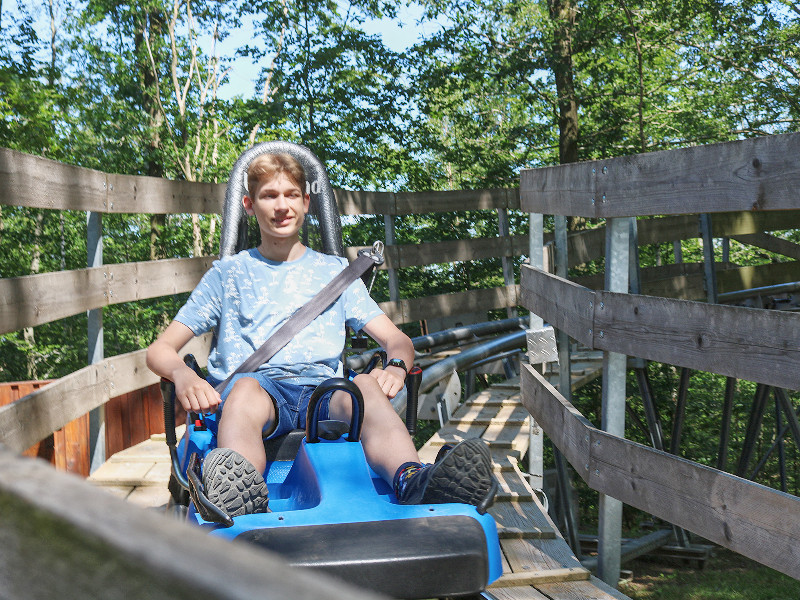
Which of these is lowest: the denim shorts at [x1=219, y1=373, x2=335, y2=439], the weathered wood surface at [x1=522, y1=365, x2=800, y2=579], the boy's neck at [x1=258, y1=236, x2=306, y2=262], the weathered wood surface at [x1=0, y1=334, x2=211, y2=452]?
the weathered wood surface at [x1=522, y1=365, x2=800, y2=579]

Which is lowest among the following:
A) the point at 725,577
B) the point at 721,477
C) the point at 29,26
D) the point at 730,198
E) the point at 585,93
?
the point at 725,577

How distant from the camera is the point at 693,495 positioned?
8.35 ft

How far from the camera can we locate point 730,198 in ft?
8.29

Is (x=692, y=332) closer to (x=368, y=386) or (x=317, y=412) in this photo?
(x=368, y=386)

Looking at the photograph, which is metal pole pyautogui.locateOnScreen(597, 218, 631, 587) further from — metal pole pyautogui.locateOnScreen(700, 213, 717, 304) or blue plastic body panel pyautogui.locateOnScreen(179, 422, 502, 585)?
metal pole pyautogui.locateOnScreen(700, 213, 717, 304)

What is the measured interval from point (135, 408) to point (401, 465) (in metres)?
3.41

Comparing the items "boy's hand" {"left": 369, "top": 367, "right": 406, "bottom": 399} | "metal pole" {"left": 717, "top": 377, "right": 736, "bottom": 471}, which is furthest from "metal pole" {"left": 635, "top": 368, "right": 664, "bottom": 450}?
"boy's hand" {"left": 369, "top": 367, "right": 406, "bottom": 399}

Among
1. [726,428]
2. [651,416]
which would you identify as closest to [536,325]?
[651,416]

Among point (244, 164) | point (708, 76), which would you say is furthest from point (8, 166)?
point (708, 76)

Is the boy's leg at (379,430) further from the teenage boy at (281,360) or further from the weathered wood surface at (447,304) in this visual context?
the weathered wood surface at (447,304)

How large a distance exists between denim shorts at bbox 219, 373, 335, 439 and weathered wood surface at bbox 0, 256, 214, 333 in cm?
94

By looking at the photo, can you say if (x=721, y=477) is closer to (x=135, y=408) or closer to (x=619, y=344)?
(x=619, y=344)

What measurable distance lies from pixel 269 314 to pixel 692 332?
1.43 metres

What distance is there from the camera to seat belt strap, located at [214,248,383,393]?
2.96 metres
